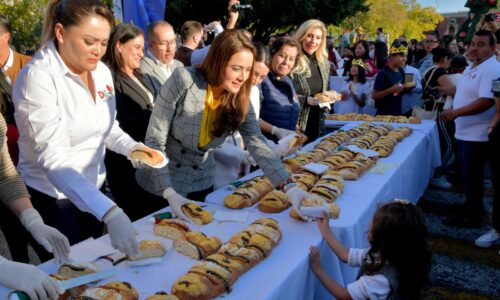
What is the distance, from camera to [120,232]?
141 centimetres

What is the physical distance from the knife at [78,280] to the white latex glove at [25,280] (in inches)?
0.8

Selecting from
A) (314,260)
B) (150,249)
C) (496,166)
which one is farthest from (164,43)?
(496,166)

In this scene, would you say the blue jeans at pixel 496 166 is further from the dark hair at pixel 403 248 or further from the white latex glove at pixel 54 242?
the white latex glove at pixel 54 242

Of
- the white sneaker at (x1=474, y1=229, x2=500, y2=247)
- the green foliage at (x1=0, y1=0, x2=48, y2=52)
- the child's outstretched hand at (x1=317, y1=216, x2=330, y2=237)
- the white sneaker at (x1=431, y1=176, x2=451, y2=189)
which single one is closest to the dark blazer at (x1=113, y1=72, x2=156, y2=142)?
the child's outstretched hand at (x1=317, y1=216, x2=330, y2=237)

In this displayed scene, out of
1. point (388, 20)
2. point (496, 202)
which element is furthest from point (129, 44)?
point (388, 20)

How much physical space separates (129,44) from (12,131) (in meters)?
1.06

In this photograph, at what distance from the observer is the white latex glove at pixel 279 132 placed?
10.8 ft

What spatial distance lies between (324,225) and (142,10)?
11.7ft

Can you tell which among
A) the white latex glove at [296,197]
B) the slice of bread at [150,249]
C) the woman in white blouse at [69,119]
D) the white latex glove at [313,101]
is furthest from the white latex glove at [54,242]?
the white latex glove at [313,101]

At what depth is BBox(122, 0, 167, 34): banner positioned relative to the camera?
4.38 metres

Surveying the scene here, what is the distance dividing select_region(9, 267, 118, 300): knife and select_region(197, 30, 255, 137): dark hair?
0.99 metres

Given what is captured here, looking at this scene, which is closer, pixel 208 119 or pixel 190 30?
pixel 208 119

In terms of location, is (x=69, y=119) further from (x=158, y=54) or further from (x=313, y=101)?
(x=313, y=101)

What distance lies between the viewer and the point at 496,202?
11.1 feet
